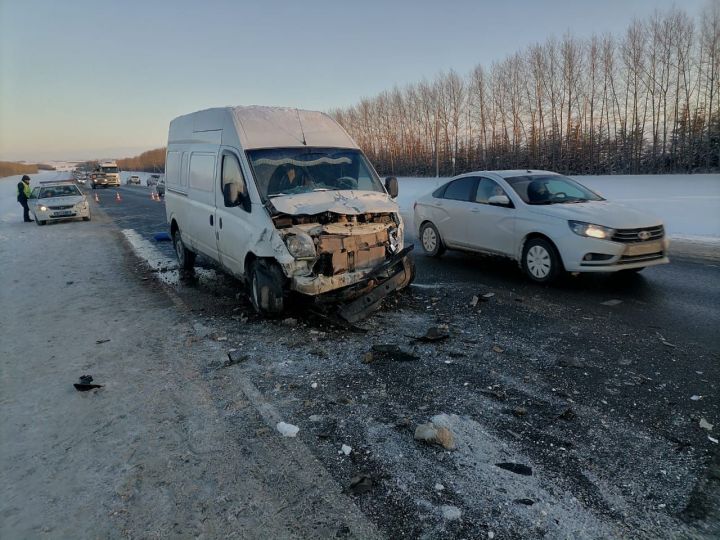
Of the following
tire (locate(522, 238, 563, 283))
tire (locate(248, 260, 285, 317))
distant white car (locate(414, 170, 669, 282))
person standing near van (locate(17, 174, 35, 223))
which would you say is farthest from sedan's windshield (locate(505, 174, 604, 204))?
person standing near van (locate(17, 174, 35, 223))

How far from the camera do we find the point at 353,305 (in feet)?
19.1

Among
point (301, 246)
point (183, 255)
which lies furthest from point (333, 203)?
point (183, 255)

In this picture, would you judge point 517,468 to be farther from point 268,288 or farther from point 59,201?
point 59,201

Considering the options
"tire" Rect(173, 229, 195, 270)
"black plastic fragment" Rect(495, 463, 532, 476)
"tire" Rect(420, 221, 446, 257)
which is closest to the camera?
"black plastic fragment" Rect(495, 463, 532, 476)

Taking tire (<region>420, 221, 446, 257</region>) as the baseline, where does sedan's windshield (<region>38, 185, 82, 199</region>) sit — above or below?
above

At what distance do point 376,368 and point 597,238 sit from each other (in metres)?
4.13

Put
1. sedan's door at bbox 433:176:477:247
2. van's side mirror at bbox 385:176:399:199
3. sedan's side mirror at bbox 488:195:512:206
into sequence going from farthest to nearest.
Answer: sedan's door at bbox 433:176:477:247 < sedan's side mirror at bbox 488:195:512:206 < van's side mirror at bbox 385:176:399:199

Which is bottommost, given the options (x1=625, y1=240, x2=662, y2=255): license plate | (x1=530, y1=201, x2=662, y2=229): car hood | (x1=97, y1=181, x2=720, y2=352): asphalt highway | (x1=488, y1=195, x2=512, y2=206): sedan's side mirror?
(x1=97, y1=181, x2=720, y2=352): asphalt highway

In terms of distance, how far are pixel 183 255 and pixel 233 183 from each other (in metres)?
3.56

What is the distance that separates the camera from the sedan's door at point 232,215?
6.06 m

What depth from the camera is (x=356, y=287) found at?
5887 millimetres

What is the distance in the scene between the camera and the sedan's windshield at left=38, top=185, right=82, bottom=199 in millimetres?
19350

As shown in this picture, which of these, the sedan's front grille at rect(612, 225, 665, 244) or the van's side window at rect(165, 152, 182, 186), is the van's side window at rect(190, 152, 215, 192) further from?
the sedan's front grille at rect(612, 225, 665, 244)

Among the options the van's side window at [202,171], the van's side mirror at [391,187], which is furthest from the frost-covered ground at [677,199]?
the van's side window at [202,171]
